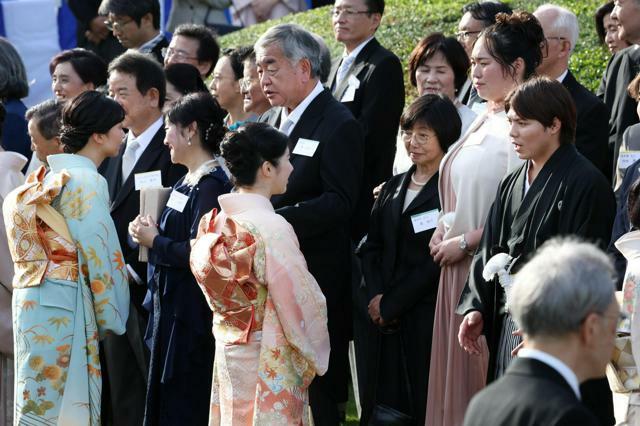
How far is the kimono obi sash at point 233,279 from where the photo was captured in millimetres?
4832

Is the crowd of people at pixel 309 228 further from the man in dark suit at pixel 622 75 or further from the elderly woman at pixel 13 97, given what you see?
the elderly woman at pixel 13 97

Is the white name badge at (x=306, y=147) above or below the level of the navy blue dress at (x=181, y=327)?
above

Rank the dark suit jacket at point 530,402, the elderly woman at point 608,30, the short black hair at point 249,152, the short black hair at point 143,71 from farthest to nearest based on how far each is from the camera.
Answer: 1. the elderly woman at point 608,30
2. the short black hair at point 143,71
3. the short black hair at point 249,152
4. the dark suit jacket at point 530,402

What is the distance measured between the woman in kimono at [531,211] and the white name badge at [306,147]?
1.14m

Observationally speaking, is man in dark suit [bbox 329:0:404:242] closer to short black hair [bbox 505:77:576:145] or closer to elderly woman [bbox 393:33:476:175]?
elderly woman [bbox 393:33:476:175]

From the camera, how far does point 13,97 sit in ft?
25.7

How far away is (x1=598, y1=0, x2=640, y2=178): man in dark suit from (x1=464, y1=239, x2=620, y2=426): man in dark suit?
150 inches

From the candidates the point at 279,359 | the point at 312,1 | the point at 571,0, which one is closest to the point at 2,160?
the point at 279,359

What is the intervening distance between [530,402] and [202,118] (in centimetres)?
344

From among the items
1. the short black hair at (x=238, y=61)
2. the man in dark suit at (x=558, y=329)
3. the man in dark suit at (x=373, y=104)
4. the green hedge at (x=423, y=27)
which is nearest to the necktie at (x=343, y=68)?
the man in dark suit at (x=373, y=104)

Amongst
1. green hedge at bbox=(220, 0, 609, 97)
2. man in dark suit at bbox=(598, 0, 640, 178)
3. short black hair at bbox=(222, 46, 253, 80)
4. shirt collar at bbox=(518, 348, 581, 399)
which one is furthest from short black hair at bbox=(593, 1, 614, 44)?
shirt collar at bbox=(518, 348, 581, 399)

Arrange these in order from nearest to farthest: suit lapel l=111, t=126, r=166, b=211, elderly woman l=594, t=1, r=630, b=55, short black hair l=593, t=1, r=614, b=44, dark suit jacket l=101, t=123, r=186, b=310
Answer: dark suit jacket l=101, t=123, r=186, b=310 → suit lapel l=111, t=126, r=166, b=211 → elderly woman l=594, t=1, r=630, b=55 → short black hair l=593, t=1, r=614, b=44

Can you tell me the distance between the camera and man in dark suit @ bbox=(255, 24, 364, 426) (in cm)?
577

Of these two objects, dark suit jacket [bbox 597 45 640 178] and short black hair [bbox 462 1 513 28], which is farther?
short black hair [bbox 462 1 513 28]
